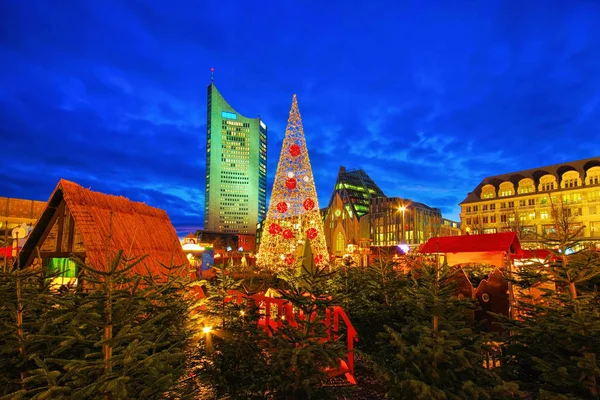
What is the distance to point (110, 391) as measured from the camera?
3.79 meters

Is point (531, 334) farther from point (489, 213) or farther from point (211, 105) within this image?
point (211, 105)

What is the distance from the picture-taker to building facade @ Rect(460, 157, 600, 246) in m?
51.8

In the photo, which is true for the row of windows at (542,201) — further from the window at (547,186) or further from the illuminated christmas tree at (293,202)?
the illuminated christmas tree at (293,202)

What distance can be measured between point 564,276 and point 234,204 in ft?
635

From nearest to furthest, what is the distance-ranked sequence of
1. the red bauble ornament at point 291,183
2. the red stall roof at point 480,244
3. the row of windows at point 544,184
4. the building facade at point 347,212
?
the red stall roof at point 480,244, the red bauble ornament at point 291,183, the row of windows at point 544,184, the building facade at point 347,212

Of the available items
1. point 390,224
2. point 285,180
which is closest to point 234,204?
point 390,224

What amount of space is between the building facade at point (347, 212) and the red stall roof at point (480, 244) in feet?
247

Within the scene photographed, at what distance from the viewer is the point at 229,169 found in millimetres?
192875

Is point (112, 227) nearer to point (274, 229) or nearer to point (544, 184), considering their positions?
point (274, 229)

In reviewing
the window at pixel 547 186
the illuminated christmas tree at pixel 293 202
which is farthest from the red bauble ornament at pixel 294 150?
the window at pixel 547 186

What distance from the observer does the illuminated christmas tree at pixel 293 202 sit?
2453 centimetres

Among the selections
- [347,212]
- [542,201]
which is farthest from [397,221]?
[542,201]

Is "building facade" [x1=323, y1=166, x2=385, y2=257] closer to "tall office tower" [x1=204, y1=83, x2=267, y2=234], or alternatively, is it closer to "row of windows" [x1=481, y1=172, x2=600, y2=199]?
"row of windows" [x1=481, y1=172, x2=600, y2=199]

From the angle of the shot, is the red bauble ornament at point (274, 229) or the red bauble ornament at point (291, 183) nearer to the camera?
the red bauble ornament at point (291, 183)
